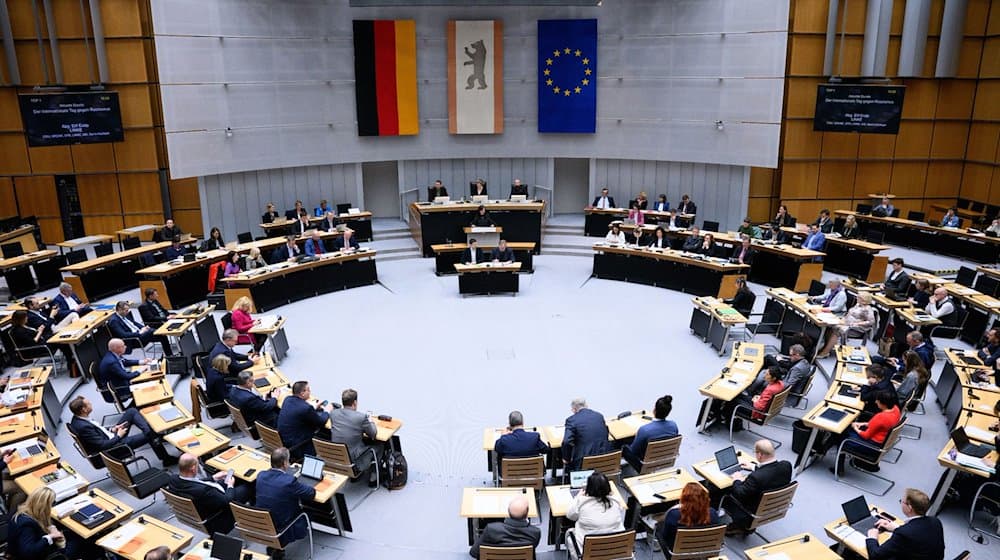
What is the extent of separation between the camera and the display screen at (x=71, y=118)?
1609cm

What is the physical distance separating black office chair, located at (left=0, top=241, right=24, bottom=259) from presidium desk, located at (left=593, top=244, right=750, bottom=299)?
13.1m

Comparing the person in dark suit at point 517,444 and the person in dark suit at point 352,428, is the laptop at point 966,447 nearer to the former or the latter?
the person in dark suit at point 517,444

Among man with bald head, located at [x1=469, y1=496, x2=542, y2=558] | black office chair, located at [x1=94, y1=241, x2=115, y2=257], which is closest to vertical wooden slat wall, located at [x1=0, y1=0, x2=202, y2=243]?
black office chair, located at [x1=94, y1=241, x2=115, y2=257]

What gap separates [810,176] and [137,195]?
1878cm

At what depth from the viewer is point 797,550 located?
573cm

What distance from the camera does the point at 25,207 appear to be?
60.7 ft

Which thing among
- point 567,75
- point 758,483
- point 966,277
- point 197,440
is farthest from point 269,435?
point 567,75

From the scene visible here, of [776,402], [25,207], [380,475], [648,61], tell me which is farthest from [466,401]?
[25,207]

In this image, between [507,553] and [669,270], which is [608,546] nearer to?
[507,553]

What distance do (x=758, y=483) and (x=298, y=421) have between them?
4.89 m

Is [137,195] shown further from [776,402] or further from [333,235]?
[776,402]

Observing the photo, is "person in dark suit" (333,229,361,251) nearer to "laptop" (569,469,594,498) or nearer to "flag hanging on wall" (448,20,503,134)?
"flag hanging on wall" (448,20,503,134)

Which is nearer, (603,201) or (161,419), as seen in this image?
(161,419)

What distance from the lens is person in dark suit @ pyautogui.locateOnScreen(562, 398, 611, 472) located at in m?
7.28
